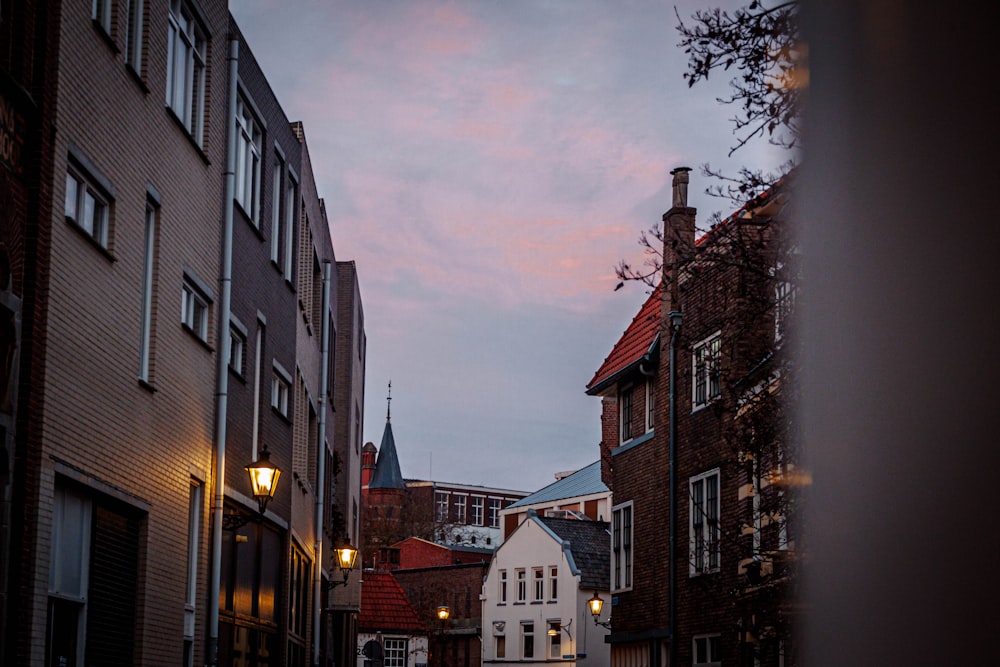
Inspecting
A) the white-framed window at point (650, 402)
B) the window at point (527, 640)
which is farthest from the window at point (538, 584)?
the white-framed window at point (650, 402)

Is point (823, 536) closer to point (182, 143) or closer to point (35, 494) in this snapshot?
point (35, 494)

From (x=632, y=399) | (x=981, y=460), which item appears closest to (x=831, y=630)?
(x=981, y=460)

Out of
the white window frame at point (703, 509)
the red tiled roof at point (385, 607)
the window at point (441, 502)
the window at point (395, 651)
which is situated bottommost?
the window at point (395, 651)

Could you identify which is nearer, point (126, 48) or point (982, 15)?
point (982, 15)

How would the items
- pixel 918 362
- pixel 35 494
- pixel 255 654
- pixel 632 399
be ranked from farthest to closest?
1. pixel 632 399
2. pixel 255 654
3. pixel 35 494
4. pixel 918 362

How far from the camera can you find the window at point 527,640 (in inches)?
2744

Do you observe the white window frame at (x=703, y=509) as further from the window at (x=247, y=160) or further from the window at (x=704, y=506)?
the window at (x=247, y=160)

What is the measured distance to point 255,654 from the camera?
73.5ft

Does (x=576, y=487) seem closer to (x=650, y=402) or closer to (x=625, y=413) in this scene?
(x=625, y=413)

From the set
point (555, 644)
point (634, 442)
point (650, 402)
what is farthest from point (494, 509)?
point (650, 402)

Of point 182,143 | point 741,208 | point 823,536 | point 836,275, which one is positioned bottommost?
point 823,536

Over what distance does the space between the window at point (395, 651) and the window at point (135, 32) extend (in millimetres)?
64800

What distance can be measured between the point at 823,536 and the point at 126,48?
1450 centimetres

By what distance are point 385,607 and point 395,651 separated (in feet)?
51.7
